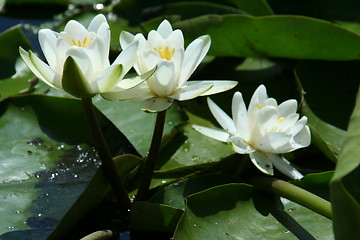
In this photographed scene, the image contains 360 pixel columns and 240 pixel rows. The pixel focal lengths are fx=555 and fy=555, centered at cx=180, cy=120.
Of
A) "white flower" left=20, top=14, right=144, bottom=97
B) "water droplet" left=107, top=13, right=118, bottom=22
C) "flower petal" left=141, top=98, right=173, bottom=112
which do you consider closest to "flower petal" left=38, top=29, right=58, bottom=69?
"white flower" left=20, top=14, right=144, bottom=97

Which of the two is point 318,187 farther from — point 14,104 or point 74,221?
point 14,104

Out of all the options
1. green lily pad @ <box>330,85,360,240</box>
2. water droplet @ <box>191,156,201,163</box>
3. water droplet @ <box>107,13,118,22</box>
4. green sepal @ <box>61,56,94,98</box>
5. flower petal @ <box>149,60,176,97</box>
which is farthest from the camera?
water droplet @ <box>107,13,118,22</box>

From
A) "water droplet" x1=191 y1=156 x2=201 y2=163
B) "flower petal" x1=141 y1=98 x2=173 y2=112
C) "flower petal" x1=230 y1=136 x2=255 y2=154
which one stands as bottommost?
"water droplet" x1=191 y1=156 x2=201 y2=163

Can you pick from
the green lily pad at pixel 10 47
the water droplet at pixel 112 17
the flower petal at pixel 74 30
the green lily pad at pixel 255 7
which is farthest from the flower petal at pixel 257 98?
the water droplet at pixel 112 17

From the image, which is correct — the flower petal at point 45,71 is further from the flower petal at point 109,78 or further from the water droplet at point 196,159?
the water droplet at point 196,159

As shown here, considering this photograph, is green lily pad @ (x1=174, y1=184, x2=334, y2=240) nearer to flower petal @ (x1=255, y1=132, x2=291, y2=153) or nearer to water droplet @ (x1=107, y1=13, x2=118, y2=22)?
flower petal @ (x1=255, y1=132, x2=291, y2=153)

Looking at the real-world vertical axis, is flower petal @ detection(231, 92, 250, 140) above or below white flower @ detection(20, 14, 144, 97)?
below
